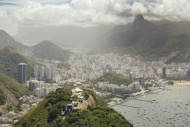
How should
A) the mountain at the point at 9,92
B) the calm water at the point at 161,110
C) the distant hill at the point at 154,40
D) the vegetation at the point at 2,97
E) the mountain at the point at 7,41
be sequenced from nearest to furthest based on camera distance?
the calm water at the point at 161,110, the vegetation at the point at 2,97, the mountain at the point at 9,92, the distant hill at the point at 154,40, the mountain at the point at 7,41

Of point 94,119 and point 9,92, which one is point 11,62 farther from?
point 94,119

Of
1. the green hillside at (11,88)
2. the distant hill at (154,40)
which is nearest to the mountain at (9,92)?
the green hillside at (11,88)

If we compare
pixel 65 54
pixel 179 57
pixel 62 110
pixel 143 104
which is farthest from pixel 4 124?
pixel 65 54

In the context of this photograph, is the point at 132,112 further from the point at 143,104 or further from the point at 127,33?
the point at 127,33

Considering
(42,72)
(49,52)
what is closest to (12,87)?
(42,72)

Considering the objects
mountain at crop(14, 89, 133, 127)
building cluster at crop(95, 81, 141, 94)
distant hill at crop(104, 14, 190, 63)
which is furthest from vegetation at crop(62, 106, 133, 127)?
distant hill at crop(104, 14, 190, 63)

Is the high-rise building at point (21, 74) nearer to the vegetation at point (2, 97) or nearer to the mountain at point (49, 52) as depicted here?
the vegetation at point (2, 97)
